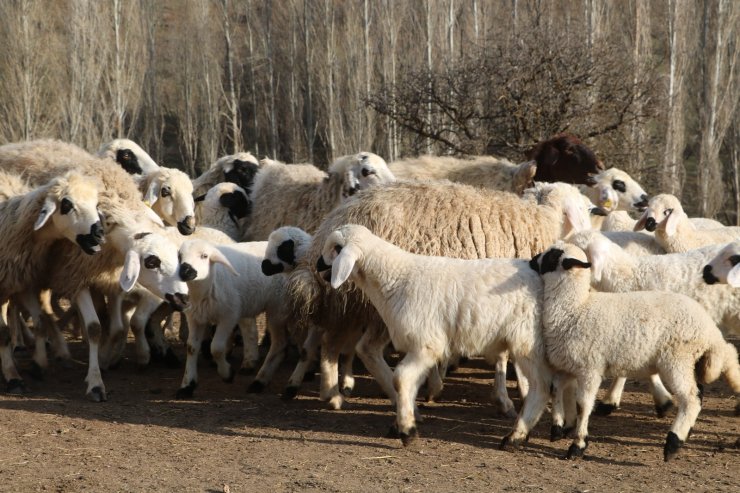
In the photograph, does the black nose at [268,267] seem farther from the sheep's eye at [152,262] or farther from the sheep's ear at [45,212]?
the sheep's ear at [45,212]

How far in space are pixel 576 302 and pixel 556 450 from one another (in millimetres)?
1004

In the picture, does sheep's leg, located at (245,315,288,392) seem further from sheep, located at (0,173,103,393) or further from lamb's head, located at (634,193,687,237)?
lamb's head, located at (634,193,687,237)

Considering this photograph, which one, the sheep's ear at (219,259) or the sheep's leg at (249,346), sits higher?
the sheep's ear at (219,259)

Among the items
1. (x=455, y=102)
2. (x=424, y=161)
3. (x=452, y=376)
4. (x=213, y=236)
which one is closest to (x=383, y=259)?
(x=452, y=376)

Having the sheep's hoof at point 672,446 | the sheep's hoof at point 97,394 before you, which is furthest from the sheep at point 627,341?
the sheep's hoof at point 97,394

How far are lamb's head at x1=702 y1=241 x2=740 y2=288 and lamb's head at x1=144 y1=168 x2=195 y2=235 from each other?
17.1 feet

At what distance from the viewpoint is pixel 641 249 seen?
904 cm

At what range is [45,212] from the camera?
8.50 metres

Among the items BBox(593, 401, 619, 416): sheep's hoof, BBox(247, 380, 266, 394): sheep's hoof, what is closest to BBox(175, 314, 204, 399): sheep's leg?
BBox(247, 380, 266, 394): sheep's hoof

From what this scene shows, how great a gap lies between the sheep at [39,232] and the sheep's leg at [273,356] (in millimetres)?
1681

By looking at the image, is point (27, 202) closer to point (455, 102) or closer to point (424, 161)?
point (424, 161)

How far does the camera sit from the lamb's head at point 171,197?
1042cm

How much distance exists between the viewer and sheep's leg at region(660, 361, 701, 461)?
626 cm

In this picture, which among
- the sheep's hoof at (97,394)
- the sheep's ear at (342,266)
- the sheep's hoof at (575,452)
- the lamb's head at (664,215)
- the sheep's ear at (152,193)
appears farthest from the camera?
the sheep's ear at (152,193)
